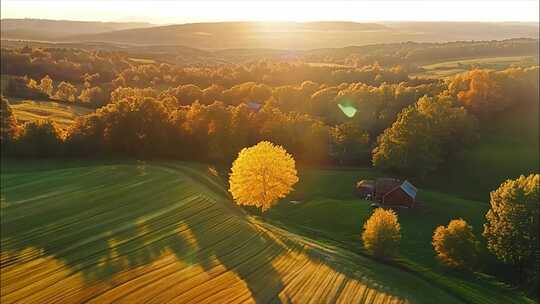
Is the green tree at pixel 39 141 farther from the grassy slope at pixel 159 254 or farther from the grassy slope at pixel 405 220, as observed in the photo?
the grassy slope at pixel 405 220

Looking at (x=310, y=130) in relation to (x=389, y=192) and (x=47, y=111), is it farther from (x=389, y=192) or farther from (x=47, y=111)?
(x=47, y=111)

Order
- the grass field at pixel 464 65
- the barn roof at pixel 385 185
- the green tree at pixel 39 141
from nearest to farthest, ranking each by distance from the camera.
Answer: the barn roof at pixel 385 185, the green tree at pixel 39 141, the grass field at pixel 464 65

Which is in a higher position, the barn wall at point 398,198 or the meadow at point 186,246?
the meadow at point 186,246

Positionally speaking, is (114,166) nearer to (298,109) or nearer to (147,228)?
(147,228)

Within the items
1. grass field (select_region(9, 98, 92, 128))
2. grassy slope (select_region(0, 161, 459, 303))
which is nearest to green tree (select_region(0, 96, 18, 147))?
grass field (select_region(9, 98, 92, 128))

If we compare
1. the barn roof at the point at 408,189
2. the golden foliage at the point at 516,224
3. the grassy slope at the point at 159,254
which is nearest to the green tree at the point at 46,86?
the grassy slope at the point at 159,254

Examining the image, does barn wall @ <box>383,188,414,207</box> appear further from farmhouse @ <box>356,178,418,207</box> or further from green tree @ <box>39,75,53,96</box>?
green tree @ <box>39,75,53,96</box>

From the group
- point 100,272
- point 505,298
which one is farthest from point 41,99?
point 505,298
